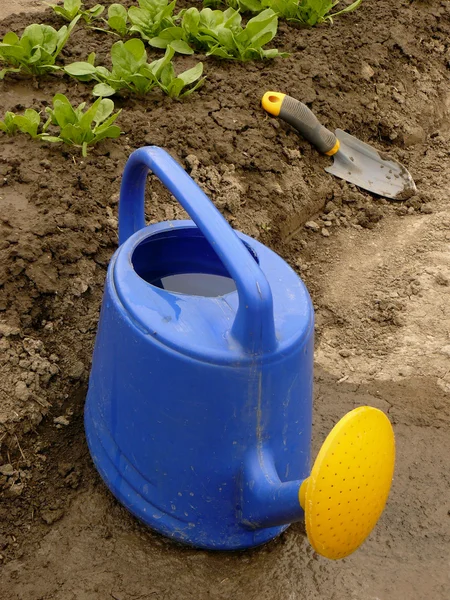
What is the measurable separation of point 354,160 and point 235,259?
213 centimetres

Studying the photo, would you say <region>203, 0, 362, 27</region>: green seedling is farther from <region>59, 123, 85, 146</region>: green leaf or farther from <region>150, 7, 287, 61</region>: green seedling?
<region>59, 123, 85, 146</region>: green leaf

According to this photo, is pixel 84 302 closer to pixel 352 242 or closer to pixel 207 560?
pixel 207 560

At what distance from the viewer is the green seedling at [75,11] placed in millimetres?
3566

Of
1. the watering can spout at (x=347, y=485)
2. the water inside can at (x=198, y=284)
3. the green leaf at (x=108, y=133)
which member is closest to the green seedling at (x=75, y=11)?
the green leaf at (x=108, y=133)

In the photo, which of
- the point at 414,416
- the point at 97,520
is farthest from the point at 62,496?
the point at 414,416

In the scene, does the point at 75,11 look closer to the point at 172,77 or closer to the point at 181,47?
the point at 181,47

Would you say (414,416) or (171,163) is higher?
(171,163)

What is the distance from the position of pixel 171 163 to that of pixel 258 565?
3.56 feet

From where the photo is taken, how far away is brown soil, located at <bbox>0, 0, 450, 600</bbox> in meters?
2.00

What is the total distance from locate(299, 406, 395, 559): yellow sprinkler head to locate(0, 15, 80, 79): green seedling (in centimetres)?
229

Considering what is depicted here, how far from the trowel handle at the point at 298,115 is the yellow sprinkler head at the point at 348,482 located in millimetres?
1991

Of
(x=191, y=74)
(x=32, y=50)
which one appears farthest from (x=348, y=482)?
(x=32, y=50)

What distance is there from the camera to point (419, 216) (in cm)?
344

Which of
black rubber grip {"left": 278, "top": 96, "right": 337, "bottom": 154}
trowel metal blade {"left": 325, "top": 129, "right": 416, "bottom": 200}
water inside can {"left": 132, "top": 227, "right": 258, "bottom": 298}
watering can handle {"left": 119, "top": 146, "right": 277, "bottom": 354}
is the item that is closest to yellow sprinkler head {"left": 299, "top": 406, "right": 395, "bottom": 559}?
watering can handle {"left": 119, "top": 146, "right": 277, "bottom": 354}
